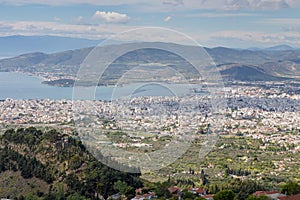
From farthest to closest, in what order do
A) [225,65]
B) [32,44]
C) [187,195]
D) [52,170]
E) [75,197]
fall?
[32,44] → [225,65] → [52,170] → [187,195] → [75,197]

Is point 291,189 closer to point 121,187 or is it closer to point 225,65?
point 121,187

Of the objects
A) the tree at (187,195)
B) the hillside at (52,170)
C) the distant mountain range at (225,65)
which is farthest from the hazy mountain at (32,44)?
the tree at (187,195)

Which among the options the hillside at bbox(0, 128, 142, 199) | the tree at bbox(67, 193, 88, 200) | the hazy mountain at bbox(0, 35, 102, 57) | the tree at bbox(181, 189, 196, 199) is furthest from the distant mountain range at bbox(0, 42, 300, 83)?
the tree at bbox(181, 189, 196, 199)

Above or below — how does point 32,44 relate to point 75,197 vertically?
above

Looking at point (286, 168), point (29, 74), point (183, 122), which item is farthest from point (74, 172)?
point (29, 74)

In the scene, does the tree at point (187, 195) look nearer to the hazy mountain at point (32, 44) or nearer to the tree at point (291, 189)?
the tree at point (291, 189)

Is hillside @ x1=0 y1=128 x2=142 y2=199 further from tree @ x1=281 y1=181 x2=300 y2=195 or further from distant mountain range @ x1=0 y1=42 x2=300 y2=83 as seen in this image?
distant mountain range @ x1=0 y1=42 x2=300 y2=83

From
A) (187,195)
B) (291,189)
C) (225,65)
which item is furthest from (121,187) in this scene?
(225,65)
